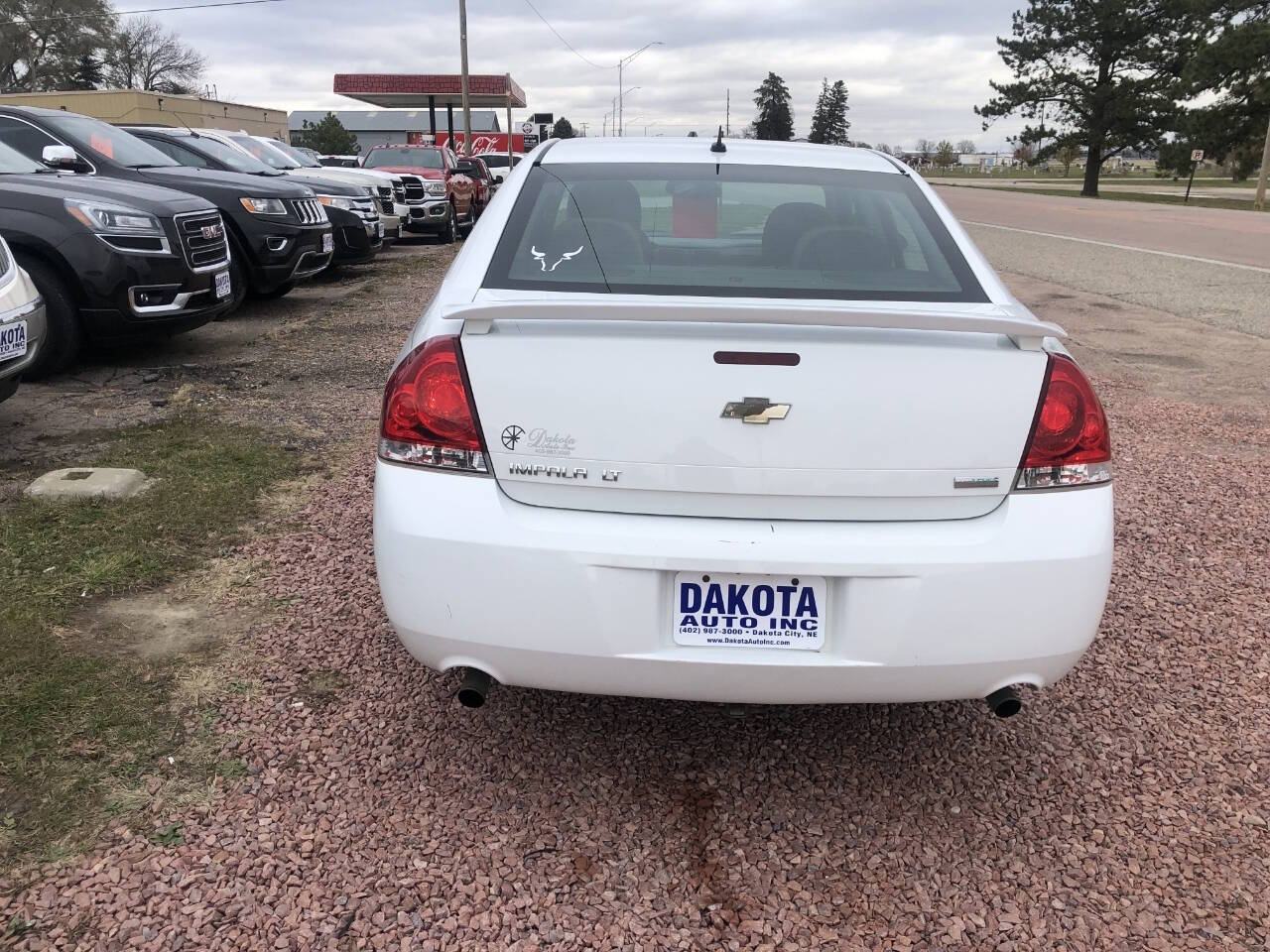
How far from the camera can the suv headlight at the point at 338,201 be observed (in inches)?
466

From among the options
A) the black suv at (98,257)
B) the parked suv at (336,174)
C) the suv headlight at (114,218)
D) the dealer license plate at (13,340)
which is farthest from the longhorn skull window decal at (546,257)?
the parked suv at (336,174)

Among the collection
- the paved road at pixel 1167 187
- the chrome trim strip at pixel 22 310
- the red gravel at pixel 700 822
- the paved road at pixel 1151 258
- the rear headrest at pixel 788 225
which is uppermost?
the rear headrest at pixel 788 225

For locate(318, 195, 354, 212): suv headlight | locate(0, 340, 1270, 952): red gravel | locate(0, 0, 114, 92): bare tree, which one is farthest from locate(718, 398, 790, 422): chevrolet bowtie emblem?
locate(0, 0, 114, 92): bare tree

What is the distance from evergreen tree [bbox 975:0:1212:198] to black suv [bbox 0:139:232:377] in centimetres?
5056

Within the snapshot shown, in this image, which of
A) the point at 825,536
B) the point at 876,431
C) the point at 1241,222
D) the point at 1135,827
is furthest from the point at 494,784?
the point at 1241,222

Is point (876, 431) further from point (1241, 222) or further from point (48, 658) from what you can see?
point (1241, 222)

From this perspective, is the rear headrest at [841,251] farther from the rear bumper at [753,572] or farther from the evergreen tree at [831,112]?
the evergreen tree at [831,112]

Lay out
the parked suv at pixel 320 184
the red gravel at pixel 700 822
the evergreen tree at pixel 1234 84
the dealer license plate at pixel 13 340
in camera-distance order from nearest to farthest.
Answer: the red gravel at pixel 700 822, the dealer license plate at pixel 13 340, the parked suv at pixel 320 184, the evergreen tree at pixel 1234 84

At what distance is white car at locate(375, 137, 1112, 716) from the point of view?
2266mm

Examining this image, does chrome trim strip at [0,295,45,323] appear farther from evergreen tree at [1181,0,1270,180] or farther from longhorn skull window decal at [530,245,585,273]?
evergreen tree at [1181,0,1270,180]

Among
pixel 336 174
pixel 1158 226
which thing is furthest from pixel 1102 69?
pixel 336 174

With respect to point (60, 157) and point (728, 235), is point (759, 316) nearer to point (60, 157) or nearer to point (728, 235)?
point (728, 235)

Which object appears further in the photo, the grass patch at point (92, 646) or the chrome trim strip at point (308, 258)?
the chrome trim strip at point (308, 258)

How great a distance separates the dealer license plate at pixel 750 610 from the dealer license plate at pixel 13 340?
4.15 metres
